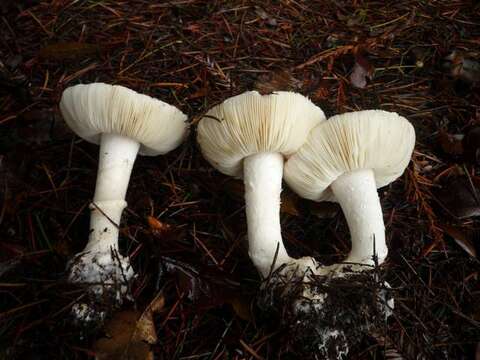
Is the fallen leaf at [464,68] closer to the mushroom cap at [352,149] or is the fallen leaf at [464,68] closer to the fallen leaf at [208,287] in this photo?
the mushroom cap at [352,149]

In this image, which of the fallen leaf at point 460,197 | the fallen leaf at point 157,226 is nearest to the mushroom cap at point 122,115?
the fallen leaf at point 157,226

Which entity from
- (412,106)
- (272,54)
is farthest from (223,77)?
(412,106)

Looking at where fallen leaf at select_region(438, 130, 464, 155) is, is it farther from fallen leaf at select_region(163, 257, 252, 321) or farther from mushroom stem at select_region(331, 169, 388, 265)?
fallen leaf at select_region(163, 257, 252, 321)

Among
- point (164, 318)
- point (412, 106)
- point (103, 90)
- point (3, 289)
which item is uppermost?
point (103, 90)

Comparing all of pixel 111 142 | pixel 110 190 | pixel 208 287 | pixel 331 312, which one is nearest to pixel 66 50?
pixel 111 142

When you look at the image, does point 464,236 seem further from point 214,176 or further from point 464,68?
point 214,176

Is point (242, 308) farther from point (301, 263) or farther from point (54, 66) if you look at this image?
point (54, 66)
